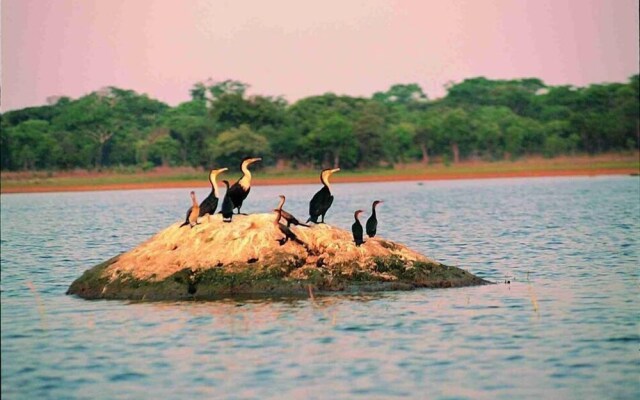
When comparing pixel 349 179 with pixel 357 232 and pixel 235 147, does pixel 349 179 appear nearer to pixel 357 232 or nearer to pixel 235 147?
pixel 235 147

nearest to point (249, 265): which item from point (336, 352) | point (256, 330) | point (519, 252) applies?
point (256, 330)

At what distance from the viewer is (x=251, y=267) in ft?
70.7

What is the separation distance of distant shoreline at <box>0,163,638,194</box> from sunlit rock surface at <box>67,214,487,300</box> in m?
63.3

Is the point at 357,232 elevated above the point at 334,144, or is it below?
below

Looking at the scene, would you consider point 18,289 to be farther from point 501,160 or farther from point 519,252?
point 501,160

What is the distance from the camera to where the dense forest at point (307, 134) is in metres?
93.7

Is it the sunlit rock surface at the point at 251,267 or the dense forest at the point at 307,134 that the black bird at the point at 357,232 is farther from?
the dense forest at the point at 307,134

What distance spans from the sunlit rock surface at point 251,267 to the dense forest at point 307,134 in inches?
2707

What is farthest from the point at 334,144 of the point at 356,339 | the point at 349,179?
the point at 356,339

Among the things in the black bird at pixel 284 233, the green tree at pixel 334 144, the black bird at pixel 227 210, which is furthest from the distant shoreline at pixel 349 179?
the black bird at pixel 284 233

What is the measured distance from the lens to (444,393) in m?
14.3

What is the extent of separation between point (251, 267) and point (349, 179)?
7047 cm

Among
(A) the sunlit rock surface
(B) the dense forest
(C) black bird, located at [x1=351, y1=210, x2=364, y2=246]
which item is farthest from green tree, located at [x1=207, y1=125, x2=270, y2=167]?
(C) black bird, located at [x1=351, y1=210, x2=364, y2=246]

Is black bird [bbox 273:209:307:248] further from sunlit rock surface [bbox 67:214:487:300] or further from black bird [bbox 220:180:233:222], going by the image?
black bird [bbox 220:180:233:222]
